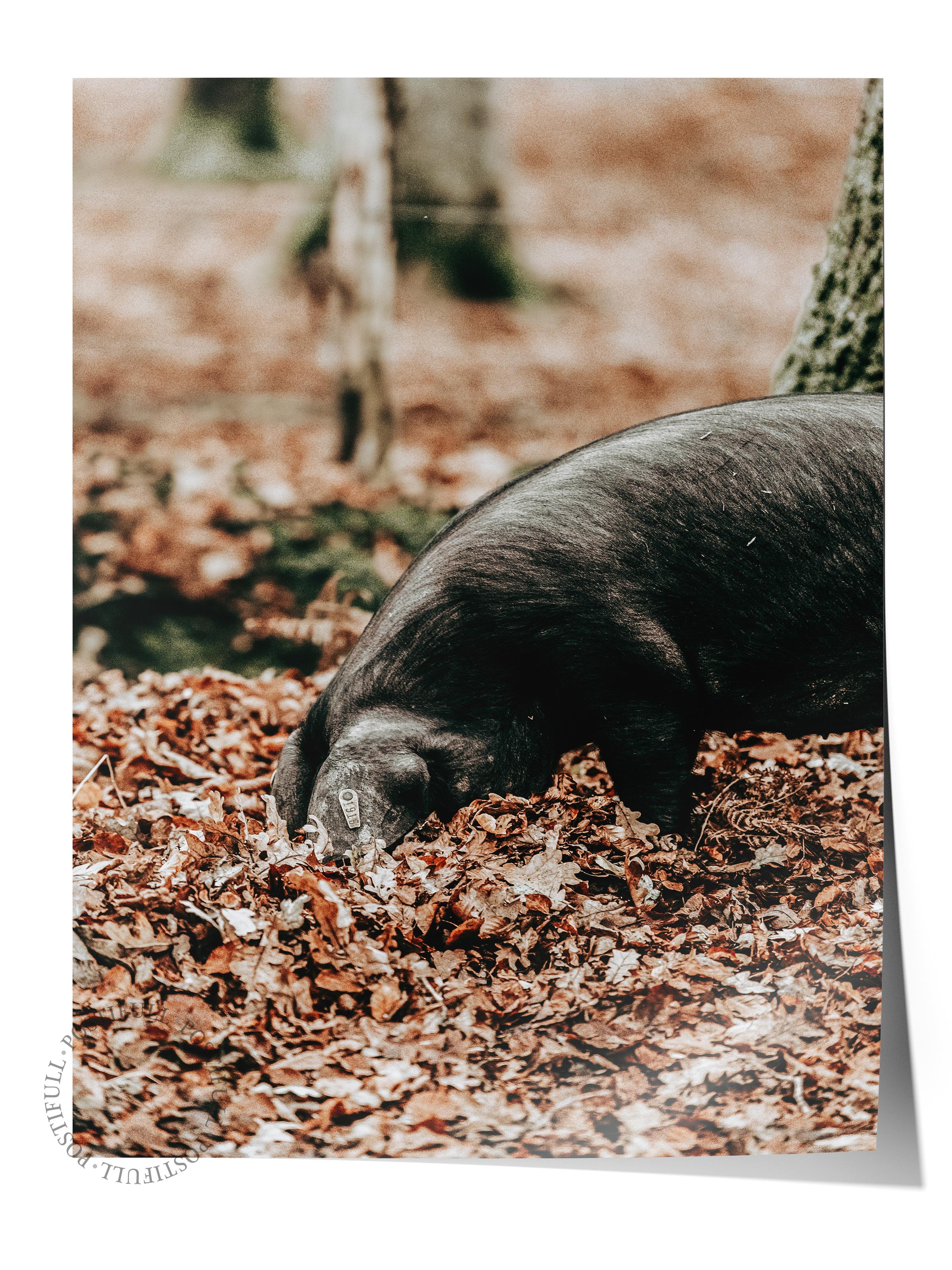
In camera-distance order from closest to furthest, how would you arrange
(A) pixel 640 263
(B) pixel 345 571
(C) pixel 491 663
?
1. (C) pixel 491 663
2. (A) pixel 640 263
3. (B) pixel 345 571

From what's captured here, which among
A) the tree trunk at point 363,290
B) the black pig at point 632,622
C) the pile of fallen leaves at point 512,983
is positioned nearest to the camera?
the black pig at point 632,622

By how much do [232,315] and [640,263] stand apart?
4.48 ft

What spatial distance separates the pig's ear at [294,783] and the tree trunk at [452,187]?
1.63m

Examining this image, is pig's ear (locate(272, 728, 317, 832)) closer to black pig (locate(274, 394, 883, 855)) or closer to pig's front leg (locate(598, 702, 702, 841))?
black pig (locate(274, 394, 883, 855))

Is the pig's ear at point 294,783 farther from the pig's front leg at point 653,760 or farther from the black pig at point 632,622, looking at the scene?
the pig's front leg at point 653,760

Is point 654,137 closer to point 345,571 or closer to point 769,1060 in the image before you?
point 345,571

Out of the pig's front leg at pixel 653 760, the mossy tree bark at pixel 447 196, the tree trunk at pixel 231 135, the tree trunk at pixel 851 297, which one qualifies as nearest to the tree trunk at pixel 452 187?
the mossy tree bark at pixel 447 196

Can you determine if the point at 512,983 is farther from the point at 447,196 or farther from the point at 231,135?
the point at 231,135

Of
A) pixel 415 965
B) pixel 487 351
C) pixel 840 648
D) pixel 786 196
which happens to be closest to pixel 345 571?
pixel 487 351

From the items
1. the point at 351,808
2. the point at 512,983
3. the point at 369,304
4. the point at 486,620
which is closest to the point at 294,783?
the point at 351,808

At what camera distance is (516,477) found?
3012 mm

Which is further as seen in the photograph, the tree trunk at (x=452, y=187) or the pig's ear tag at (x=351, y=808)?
the tree trunk at (x=452, y=187)

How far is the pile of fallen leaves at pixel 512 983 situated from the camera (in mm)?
2971

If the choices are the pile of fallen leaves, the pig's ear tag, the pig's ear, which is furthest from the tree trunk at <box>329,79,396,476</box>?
the pile of fallen leaves
